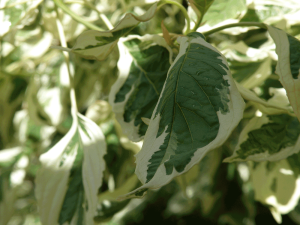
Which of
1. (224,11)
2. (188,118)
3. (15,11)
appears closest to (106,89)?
(15,11)

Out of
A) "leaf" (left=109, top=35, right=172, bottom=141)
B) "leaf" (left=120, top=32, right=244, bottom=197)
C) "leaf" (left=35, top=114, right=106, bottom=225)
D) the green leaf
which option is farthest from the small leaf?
the green leaf

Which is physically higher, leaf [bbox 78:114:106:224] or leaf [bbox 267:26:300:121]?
leaf [bbox 267:26:300:121]

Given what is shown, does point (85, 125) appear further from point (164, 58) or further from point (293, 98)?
point (293, 98)

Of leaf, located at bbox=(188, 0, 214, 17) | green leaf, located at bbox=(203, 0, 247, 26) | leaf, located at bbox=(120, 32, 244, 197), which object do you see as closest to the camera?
leaf, located at bbox=(120, 32, 244, 197)

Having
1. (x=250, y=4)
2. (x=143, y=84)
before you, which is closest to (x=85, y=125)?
(x=143, y=84)

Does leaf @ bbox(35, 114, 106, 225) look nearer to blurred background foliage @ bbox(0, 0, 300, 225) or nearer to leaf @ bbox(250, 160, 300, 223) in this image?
blurred background foliage @ bbox(0, 0, 300, 225)
